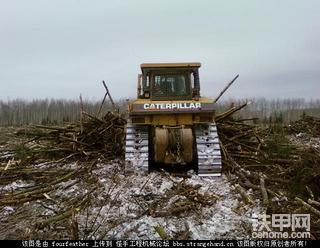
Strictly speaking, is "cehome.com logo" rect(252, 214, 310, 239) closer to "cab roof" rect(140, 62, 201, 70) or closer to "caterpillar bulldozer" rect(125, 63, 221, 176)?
"caterpillar bulldozer" rect(125, 63, 221, 176)

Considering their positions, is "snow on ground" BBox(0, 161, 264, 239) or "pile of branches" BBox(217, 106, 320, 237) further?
"pile of branches" BBox(217, 106, 320, 237)

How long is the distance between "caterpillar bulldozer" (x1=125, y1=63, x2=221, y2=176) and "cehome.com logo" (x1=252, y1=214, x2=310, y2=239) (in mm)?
2667

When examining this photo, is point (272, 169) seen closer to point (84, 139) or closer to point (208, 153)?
point (208, 153)

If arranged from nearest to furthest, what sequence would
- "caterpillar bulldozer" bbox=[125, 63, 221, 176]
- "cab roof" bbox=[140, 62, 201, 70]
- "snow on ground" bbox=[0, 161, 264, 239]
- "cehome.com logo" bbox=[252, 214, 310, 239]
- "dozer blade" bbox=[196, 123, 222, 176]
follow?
"cehome.com logo" bbox=[252, 214, 310, 239]
"snow on ground" bbox=[0, 161, 264, 239]
"dozer blade" bbox=[196, 123, 222, 176]
"caterpillar bulldozer" bbox=[125, 63, 221, 176]
"cab roof" bbox=[140, 62, 201, 70]

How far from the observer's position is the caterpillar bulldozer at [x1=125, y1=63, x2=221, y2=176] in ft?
31.4

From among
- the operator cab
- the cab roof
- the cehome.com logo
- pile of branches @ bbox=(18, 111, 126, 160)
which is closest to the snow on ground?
the cehome.com logo

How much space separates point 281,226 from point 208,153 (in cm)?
317

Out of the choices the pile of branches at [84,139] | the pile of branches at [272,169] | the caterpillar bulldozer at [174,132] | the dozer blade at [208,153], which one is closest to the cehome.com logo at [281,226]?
the pile of branches at [272,169]

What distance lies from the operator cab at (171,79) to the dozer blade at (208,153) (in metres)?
1.14

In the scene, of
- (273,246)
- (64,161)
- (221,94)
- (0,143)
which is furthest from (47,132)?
(273,246)

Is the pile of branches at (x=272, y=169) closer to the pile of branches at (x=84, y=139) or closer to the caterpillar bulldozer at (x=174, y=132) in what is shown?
the caterpillar bulldozer at (x=174, y=132)

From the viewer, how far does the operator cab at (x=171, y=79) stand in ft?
34.7

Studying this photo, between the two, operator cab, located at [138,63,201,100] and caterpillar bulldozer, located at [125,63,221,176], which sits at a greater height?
operator cab, located at [138,63,201,100]

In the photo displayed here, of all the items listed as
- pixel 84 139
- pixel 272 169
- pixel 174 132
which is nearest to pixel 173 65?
pixel 174 132
